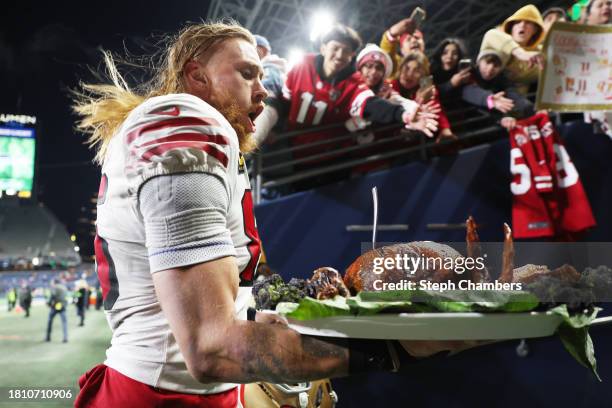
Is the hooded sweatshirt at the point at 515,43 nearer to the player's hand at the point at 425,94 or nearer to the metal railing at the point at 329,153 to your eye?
the metal railing at the point at 329,153

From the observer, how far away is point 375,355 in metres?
0.57

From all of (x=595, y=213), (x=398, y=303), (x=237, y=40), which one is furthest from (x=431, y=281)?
(x=595, y=213)

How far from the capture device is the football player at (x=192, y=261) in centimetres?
55

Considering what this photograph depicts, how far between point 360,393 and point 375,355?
2.48 m

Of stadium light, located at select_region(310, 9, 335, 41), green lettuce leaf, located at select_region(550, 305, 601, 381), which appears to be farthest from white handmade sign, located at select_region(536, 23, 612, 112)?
green lettuce leaf, located at select_region(550, 305, 601, 381)

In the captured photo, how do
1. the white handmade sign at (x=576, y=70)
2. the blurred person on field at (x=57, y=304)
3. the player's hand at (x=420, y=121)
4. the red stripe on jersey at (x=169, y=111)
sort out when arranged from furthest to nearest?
1. the blurred person on field at (x=57, y=304)
2. the player's hand at (x=420, y=121)
3. the white handmade sign at (x=576, y=70)
4. the red stripe on jersey at (x=169, y=111)

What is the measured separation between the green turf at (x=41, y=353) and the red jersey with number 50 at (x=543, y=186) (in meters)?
3.34

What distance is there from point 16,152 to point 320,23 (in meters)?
2.70

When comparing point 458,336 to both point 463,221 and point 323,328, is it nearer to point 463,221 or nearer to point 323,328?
point 323,328

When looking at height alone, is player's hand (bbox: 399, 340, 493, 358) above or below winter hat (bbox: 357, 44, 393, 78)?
below

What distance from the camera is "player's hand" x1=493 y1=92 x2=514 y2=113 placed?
10.1ft

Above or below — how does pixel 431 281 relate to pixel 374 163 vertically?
below

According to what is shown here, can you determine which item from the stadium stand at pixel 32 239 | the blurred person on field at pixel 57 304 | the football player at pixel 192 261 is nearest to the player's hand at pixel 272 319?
the football player at pixel 192 261

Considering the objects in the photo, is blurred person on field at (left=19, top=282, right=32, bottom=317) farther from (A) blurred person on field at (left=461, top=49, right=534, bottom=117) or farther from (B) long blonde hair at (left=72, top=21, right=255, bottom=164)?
(B) long blonde hair at (left=72, top=21, right=255, bottom=164)
